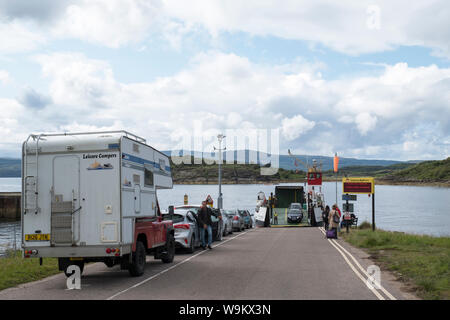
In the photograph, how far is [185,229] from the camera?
1742cm

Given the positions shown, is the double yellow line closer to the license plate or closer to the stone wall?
the license plate

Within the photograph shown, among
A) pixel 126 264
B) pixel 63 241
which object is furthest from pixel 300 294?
pixel 63 241

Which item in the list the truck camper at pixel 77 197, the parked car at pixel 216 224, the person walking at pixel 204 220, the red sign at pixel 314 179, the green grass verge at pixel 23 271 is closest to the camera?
the truck camper at pixel 77 197

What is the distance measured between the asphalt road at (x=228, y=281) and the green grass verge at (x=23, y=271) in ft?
1.18

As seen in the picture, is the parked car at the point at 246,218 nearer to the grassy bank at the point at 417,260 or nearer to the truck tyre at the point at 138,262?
the grassy bank at the point at 417,260

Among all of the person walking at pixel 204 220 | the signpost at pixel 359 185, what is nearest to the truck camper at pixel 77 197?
the person walking at pixel 204 220

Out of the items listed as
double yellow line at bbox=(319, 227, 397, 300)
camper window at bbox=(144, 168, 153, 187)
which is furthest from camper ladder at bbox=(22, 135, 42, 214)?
double yellow line at bbox=(319, 227, 397, 300)

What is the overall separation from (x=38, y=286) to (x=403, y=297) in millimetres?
7678

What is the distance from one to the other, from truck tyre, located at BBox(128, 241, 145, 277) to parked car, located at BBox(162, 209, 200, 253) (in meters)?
4.79

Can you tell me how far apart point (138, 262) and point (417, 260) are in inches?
309

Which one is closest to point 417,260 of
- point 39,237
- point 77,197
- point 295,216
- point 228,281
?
point 228,281

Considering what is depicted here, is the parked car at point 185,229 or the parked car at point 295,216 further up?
the parked car at point 185,229

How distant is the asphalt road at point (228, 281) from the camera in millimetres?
9703

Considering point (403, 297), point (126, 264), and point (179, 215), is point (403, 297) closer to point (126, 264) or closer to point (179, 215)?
point (126, 264)
